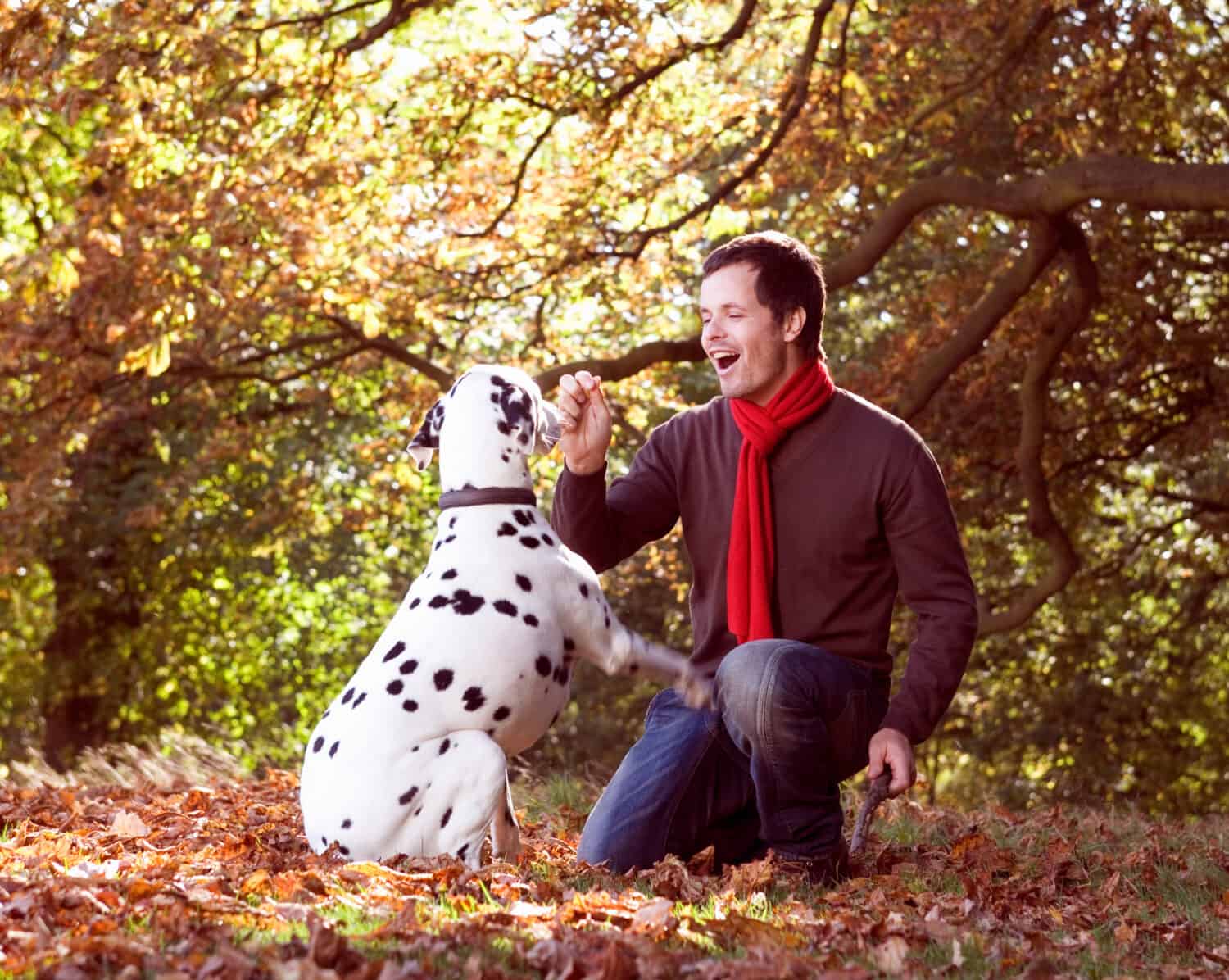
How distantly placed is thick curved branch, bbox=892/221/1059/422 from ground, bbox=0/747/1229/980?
4.10 metres

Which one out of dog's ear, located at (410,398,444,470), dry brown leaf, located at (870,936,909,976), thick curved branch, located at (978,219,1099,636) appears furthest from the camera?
thick curved branch, located at (978,219,1099,636)

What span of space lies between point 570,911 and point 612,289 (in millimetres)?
8781

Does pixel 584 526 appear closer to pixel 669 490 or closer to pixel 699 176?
pixel 669 490

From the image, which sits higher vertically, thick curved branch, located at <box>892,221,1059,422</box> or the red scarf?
thick curved branch, located at <box>892,221,1059,422</box>

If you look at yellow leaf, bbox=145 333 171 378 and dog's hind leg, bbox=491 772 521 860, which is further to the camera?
yellow leaf, bbox=145 333 171 378

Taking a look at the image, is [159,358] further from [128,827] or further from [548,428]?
[548,428]

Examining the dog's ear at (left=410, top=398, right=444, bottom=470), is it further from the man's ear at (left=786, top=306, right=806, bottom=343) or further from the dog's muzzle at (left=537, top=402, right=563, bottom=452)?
the man's ear at (left=786, top=306, right=806, bottom=343)

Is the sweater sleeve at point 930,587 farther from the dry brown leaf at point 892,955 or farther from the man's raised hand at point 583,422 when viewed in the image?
the dry brown leaf at point 892,955

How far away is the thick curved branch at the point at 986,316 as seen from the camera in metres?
9.05

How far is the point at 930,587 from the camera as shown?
474cm

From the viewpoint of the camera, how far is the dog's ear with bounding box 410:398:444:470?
185 inches

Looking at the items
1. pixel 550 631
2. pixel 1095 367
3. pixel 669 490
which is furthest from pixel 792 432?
pixel 1095 367

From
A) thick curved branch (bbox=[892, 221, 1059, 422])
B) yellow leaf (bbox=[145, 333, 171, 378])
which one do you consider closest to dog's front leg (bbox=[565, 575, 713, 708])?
yellow leaf (bbox=[145, 333, 171, 378])

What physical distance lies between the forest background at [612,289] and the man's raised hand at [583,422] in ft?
12.1
